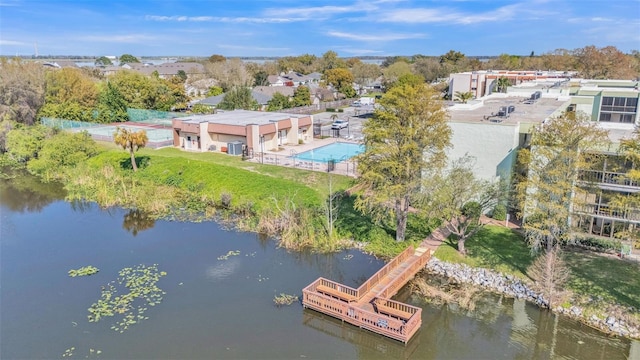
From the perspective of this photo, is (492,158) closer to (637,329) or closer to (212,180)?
(637,329)

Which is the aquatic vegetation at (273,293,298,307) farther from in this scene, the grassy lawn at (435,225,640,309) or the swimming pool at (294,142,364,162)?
the swimming pool at (294,142,364,162)

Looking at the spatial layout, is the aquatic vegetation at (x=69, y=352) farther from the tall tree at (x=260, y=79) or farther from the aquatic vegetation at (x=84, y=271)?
the tall tree at (x=260, y=79)

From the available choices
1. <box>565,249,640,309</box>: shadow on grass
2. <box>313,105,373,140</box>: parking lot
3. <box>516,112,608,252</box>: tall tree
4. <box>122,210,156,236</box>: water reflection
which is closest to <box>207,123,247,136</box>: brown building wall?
<box>122,210,156,236</box>: water reflection

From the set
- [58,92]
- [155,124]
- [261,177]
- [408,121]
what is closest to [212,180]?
[261,177]

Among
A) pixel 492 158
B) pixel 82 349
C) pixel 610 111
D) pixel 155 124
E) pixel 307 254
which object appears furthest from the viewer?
pixel 155 124

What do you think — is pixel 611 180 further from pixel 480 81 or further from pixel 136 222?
pixel 480 81
